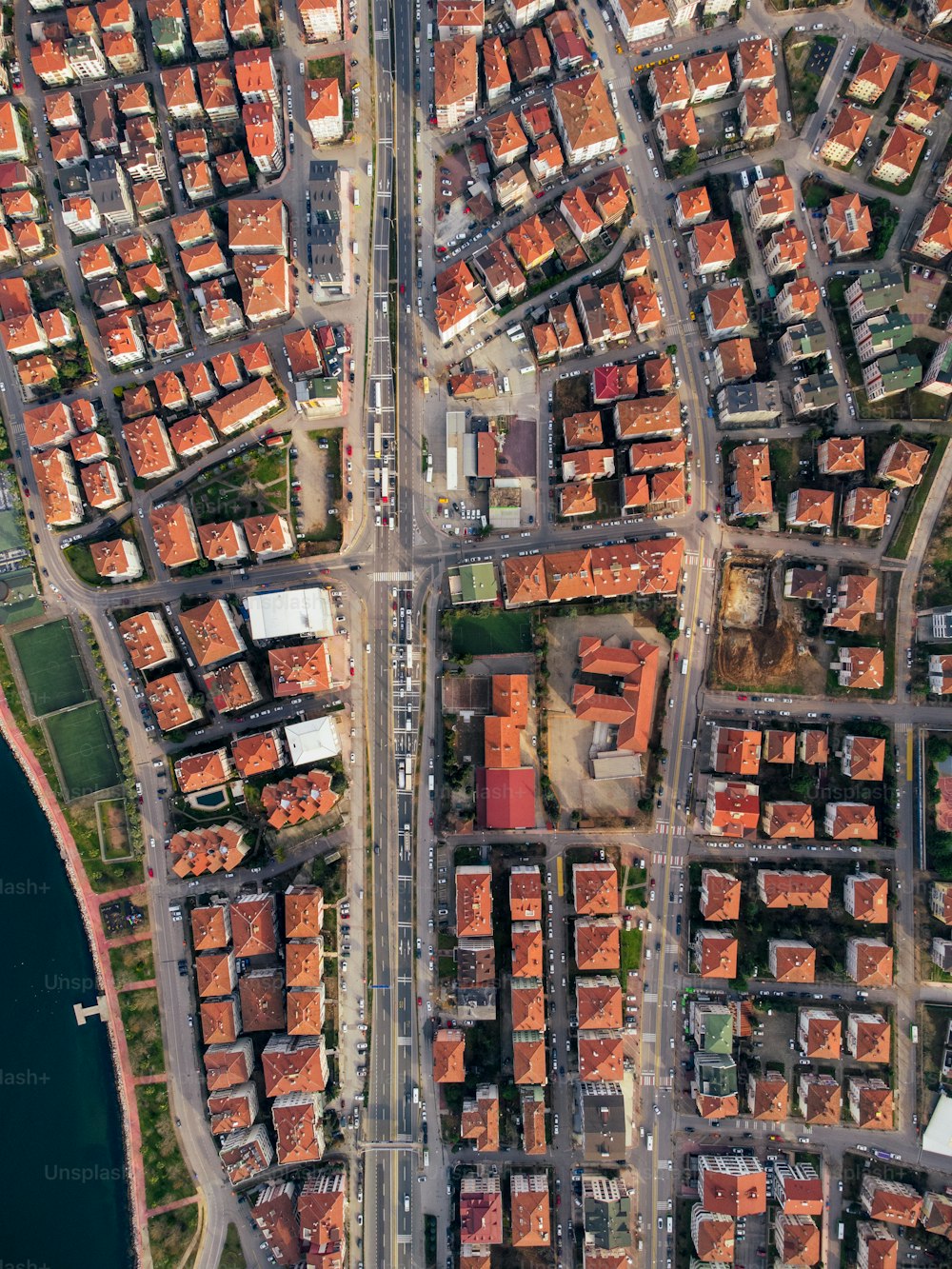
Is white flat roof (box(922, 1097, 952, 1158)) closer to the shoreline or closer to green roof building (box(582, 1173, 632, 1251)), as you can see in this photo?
green roof building (box(582, 1173, 632, 1251))

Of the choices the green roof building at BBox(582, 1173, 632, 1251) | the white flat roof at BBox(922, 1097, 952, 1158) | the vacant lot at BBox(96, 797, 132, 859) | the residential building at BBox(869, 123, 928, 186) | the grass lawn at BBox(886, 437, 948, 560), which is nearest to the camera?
the green roof building at BBox(582, 1173, 632, 1251)

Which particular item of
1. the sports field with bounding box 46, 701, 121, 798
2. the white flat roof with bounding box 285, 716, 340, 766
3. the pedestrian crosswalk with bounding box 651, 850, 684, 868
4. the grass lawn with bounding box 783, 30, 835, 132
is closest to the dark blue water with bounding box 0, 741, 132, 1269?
the sports field with bounding box 46, 701, 121, 798

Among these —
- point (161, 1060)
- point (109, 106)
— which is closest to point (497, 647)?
point (161, 1060)

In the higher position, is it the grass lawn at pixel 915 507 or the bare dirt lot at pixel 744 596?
the grass lawn at pixel 915 507

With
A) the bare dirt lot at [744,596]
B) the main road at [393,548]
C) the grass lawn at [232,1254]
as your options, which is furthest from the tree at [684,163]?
the grass lawn at [232,1254]

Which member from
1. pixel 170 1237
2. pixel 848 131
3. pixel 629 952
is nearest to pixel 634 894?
pixel 629 952

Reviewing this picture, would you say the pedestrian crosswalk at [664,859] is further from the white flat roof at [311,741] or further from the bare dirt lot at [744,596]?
the white flat roof at [311,741]
